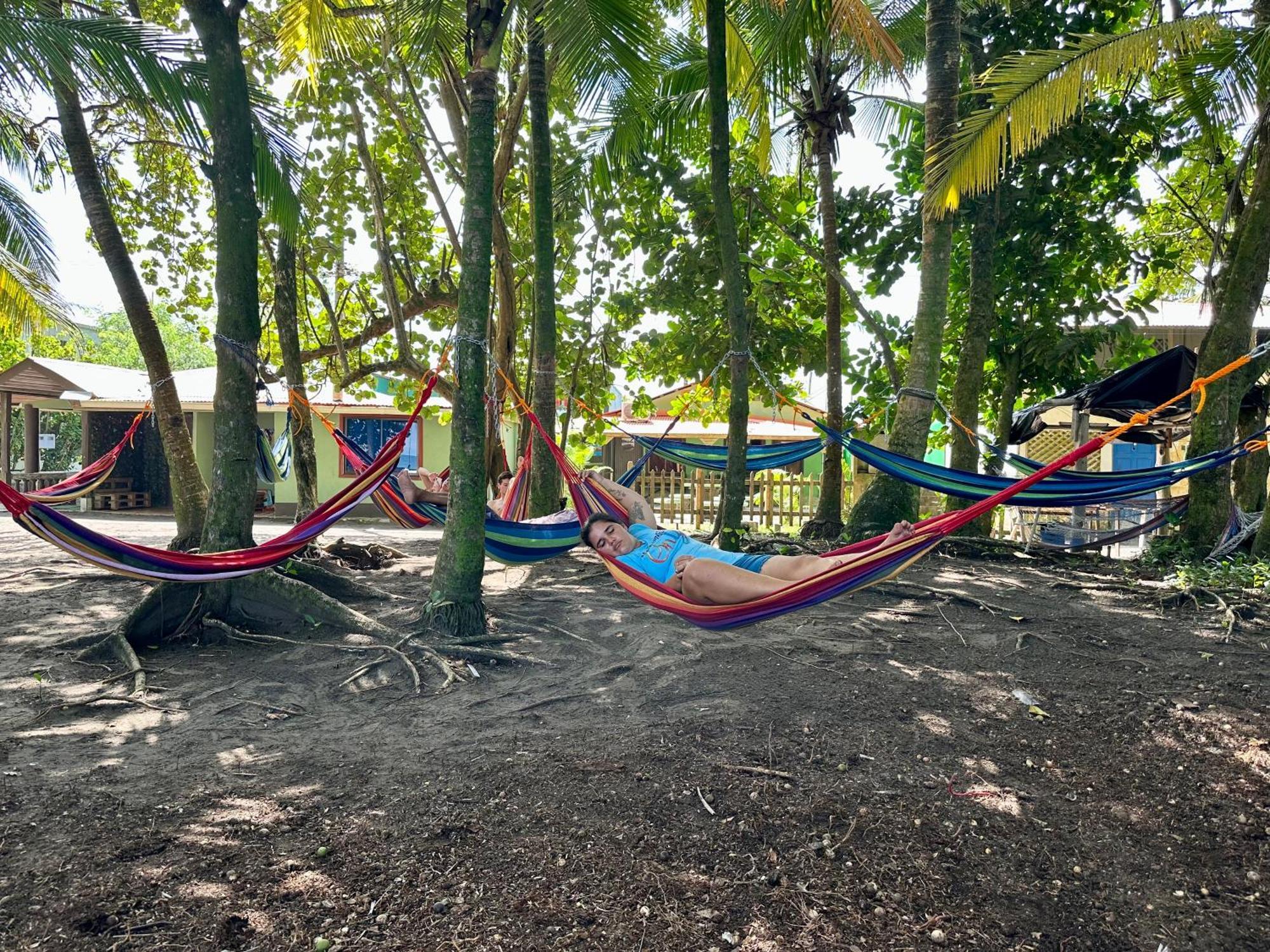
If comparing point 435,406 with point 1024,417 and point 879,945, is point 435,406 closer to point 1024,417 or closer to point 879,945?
point 1024,417

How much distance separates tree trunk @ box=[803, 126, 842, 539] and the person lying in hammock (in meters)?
3.94

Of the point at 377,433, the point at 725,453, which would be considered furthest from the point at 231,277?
the point at 377,433

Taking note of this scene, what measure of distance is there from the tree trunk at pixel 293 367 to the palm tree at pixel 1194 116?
4.67 meters

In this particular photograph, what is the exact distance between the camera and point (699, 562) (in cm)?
300

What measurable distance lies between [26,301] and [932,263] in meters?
7.66

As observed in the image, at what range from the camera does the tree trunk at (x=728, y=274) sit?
4.64 metres

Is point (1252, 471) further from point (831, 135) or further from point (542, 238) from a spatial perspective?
point (542, 238)

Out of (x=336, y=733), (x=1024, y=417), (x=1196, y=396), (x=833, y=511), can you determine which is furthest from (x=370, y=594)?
(x=1024, y=417)

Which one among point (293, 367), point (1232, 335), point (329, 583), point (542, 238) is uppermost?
point (542, 238)

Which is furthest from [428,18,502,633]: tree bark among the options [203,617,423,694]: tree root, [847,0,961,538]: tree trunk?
[847,0,961,538]: tree trunk

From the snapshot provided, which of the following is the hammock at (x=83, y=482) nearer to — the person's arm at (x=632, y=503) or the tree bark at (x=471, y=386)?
the tree bark at (x=471, y=386)

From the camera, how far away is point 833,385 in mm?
7223

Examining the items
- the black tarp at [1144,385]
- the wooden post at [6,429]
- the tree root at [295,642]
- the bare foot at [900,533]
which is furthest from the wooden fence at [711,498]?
the wooden post at [6,429]

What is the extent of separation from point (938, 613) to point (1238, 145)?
6.45 meters
